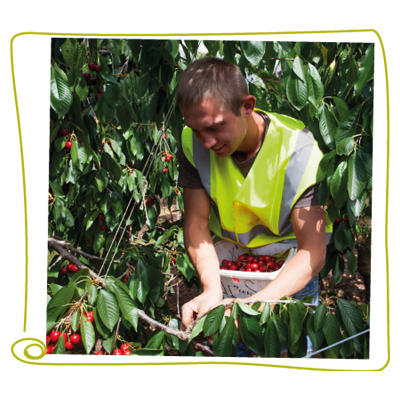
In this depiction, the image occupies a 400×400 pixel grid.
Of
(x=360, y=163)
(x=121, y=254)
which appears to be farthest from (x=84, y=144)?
(x=360, y=163)

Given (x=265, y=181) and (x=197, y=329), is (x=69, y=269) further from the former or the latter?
(x=265, y=181)

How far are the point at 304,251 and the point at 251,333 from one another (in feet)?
0.90

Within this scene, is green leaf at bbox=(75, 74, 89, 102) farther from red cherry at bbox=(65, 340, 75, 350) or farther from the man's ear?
red cherry at bbox=(65, 340, 75, 350)

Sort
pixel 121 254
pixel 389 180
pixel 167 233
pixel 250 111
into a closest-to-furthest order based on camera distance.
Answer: pixel 389 180 → pixel 250 111 → pixel 121 254 → pixel 167 233

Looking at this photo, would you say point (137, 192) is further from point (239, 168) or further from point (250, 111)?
point (250, 111)

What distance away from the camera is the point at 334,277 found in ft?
3.61

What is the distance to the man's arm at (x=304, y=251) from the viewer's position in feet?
3.28

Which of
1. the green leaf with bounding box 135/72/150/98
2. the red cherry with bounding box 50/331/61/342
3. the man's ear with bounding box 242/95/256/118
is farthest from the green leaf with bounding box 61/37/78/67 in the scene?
the red cherry with bounding box 50/331/61/342

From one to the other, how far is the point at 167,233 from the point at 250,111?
71 centimetres

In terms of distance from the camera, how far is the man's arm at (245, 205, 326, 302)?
3.28 feet

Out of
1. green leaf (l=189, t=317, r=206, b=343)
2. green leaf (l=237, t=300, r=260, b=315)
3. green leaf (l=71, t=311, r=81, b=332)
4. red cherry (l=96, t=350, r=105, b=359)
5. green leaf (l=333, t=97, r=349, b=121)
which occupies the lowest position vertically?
red cherry (l=96, t=350, r=105, b=359)

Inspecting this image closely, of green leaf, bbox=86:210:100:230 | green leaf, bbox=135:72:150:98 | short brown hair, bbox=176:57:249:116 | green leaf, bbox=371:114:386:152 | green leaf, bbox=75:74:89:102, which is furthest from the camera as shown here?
green leaf, bbox=86:210:100:230

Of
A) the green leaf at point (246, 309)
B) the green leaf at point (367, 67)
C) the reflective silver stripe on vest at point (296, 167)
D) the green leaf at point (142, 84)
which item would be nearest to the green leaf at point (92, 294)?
the green leaf at point (246, 309)

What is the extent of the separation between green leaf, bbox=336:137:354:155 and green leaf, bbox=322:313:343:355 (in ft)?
1.20
